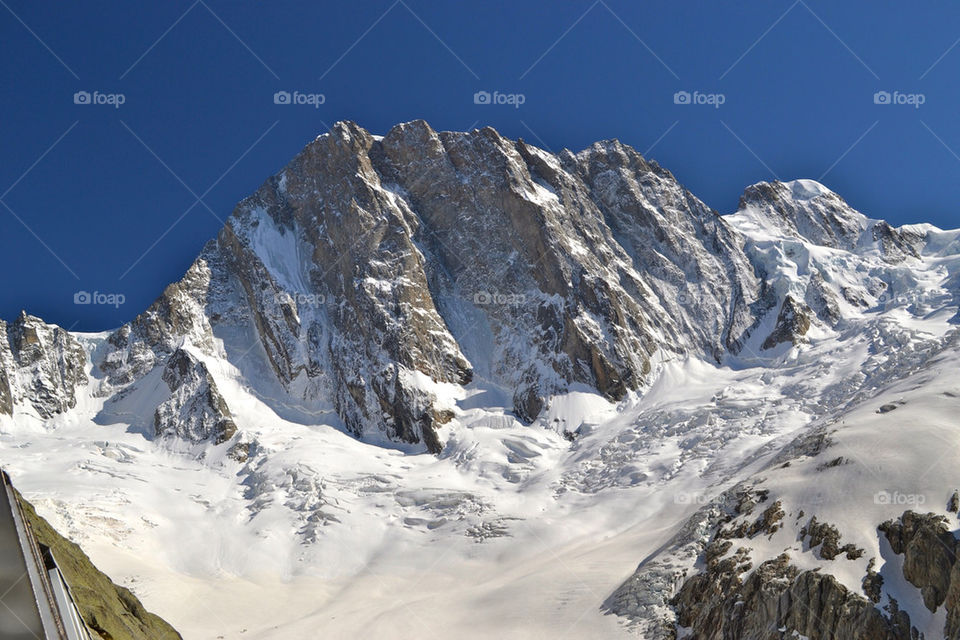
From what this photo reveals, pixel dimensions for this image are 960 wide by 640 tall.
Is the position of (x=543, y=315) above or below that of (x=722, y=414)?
above

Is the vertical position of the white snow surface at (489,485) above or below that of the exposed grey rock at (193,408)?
below

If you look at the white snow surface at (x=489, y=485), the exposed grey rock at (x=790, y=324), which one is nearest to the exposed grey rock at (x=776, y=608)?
the white snow surface at (x=489, y=485)

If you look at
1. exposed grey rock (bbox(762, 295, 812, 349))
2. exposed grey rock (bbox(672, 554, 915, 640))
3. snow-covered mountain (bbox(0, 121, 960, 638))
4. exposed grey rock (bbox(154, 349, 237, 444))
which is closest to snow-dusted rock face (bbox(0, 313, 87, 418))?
snow-covered mountain (bbox(0, 121, 960, 638))

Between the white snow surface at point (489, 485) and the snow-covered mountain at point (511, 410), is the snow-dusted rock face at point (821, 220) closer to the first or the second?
the snow-covered mountain at point (511, 410)

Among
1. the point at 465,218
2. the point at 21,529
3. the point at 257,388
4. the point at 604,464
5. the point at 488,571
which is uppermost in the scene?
the point at 465,218

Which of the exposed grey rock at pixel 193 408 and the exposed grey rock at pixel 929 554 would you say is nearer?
the exposed grey rock at pixel 929 554

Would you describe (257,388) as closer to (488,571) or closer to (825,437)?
(488,571)

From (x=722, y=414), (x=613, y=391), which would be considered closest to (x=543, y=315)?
(x=613, y=391)
